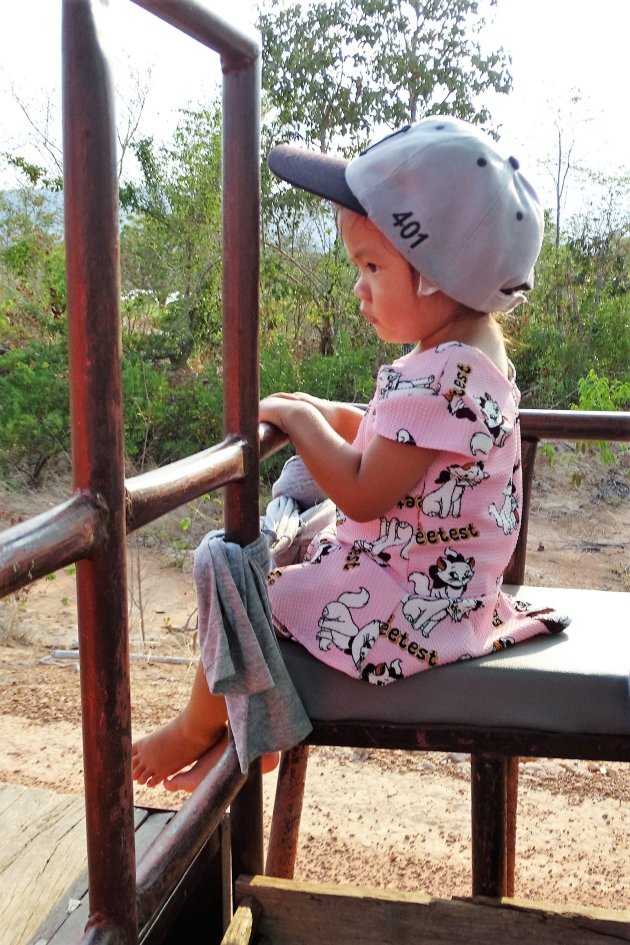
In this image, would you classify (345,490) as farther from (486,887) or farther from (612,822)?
(612,822)

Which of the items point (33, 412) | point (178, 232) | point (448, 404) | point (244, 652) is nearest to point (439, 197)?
point (448, 404)

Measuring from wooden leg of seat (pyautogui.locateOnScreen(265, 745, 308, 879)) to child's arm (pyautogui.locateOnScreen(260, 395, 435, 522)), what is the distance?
0.58m

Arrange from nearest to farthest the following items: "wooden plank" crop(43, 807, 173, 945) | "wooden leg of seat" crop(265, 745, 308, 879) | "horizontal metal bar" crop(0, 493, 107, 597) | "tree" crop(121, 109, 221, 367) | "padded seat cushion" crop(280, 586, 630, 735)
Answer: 1. "horizontal metal bar" crop(0, 493, 107, 597)
2. "wooden plank" crop(43, 807, 173, 945)
3. "padded seat cushion" crop(280, 586, 630, 735)
4. "wooden leg of seat" crop(265, 745, 308, 879)
5. "tree" crop(121, 109, 221, 367)

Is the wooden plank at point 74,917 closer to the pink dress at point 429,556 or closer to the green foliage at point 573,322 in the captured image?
the pink dress at point 429,556

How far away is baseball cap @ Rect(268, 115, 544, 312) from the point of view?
1.26 metres

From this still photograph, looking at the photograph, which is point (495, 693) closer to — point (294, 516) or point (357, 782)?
point (294, 516)

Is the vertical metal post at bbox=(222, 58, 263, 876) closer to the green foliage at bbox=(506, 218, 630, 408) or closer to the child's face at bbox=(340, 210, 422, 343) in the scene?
the child's face at bbox=(340, 210, 422, 343)

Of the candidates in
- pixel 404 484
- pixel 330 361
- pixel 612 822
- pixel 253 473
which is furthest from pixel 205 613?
pixel 330 361

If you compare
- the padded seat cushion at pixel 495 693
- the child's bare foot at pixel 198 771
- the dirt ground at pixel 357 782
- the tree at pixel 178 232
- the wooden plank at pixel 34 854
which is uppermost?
the tree at pixel 178 232

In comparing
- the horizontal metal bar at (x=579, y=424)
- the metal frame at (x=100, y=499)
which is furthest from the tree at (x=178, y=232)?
the metal frame at (x=100, y=499)

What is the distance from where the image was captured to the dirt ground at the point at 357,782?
2.82 meters

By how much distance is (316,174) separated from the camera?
50.8 inches

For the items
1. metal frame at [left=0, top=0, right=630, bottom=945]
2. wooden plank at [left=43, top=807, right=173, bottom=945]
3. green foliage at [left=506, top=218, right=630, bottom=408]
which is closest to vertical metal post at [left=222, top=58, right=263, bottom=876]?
metal frame at [left=0, top=0, right=630, bottom=945]

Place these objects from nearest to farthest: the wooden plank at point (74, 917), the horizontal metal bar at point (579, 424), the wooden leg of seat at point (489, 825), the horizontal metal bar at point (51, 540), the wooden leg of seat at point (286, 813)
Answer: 1. the horizontal metal bar at point (51, 540)
2. the wooden plank at point (74, 917)
3. the wooden leg of seat at point (489, 825)
4. the wooden leg of seat at point (286, 813)
5. the horizontal metal bar at point (579, 424)
